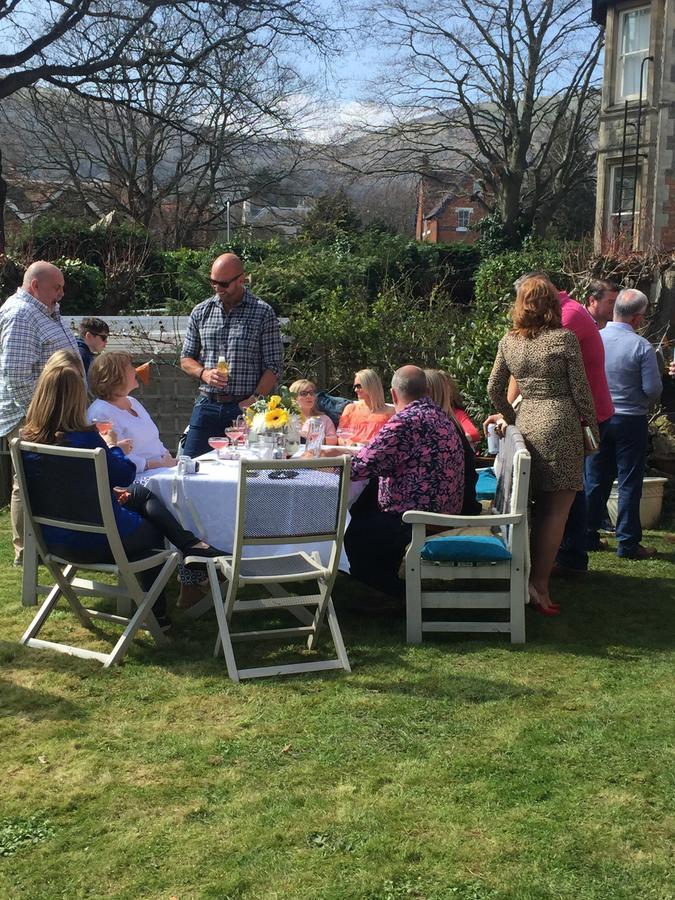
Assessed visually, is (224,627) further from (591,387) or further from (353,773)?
(591,387)

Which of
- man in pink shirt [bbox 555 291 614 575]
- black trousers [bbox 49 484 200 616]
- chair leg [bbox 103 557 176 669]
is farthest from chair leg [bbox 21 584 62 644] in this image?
man in pink shirt [bbox 555 291 614 575]

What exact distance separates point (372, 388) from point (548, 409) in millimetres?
1502

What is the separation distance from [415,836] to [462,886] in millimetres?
289

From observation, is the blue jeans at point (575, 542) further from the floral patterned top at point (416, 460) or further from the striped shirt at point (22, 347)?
the striped shirt at point (22, 347)

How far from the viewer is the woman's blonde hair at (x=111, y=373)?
518 centimetres

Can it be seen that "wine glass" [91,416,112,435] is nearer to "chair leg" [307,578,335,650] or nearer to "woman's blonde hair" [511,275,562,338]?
"chair leg" [307,578,335,650]

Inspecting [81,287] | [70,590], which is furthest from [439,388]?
[81,287]

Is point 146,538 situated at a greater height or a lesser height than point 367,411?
lesser

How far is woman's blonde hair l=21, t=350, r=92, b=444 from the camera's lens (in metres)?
4.47

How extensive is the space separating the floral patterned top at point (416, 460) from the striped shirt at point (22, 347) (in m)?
2.29

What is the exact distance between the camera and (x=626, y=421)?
254 inches

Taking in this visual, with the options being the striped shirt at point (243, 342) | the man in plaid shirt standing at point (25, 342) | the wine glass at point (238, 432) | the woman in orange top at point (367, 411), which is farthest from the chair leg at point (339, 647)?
the man in plaid shirt standing at point (25, 342)

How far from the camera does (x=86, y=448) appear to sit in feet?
14.6

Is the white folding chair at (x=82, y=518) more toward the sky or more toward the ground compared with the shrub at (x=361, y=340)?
more toward the ground
